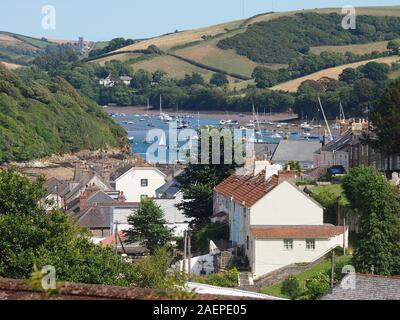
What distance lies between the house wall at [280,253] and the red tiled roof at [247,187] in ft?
5.54

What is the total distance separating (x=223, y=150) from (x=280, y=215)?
844cm

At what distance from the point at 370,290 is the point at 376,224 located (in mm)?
16907

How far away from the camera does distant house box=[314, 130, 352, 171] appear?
58.5 metres

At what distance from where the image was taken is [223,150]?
153ft

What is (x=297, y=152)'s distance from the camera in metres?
71.6

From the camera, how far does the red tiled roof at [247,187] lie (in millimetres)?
39031

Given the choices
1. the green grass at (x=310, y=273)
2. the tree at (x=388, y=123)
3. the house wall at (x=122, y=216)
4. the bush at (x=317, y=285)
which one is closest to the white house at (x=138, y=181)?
the house wall at (x=122, y=216)

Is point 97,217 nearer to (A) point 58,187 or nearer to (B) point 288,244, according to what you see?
(B) point 288,244

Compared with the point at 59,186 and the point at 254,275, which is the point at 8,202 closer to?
the point at 254,275

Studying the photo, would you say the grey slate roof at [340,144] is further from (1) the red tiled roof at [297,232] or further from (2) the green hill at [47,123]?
(2) the green hill at [47,123]

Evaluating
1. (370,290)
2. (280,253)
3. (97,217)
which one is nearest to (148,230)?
(280,253)
